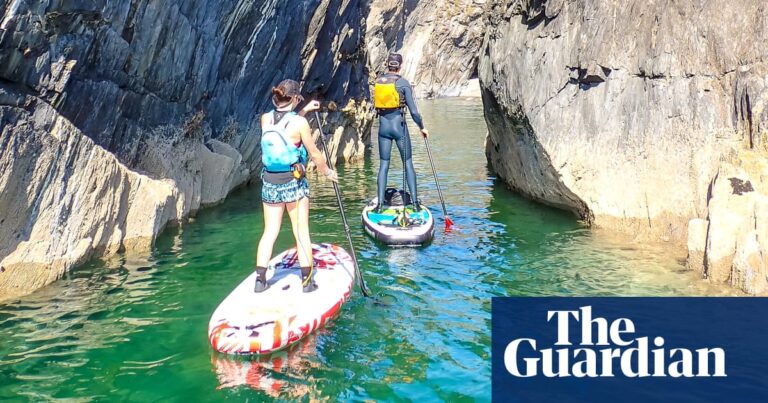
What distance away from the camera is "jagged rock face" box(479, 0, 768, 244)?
10.6 m

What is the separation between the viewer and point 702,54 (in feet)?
36.5

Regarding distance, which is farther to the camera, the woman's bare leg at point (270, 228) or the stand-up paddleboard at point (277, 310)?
the woman's bare leg at point (270, 228)

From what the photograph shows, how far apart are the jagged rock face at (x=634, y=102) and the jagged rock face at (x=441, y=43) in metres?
60.5

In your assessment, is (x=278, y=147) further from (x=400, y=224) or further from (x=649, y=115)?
(x=649, y=115)

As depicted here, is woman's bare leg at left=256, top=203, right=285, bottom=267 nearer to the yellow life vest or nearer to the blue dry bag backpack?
the blue dry bag backpack

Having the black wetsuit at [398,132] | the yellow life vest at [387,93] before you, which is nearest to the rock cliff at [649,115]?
the black wetsuit at [398,132]

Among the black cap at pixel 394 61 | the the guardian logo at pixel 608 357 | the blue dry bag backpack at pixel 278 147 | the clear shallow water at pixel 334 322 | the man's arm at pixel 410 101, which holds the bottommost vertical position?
the the guardian logo at pixel 608 357

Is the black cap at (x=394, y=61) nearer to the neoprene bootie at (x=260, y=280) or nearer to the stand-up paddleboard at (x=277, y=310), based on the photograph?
the stand-up paddleboard at (x=277, y=310)

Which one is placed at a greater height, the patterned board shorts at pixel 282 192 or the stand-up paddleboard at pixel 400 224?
the patterned board shorts at pixel 282 192

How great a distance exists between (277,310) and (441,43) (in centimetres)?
7178

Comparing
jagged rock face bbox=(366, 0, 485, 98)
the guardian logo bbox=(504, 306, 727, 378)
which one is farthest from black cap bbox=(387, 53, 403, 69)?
jagged rock face bbox=(366, 0, 485, 98)

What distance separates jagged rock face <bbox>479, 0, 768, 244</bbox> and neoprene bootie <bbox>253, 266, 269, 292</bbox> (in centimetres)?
695

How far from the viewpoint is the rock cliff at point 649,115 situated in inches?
382

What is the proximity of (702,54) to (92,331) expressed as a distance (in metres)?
10.2
